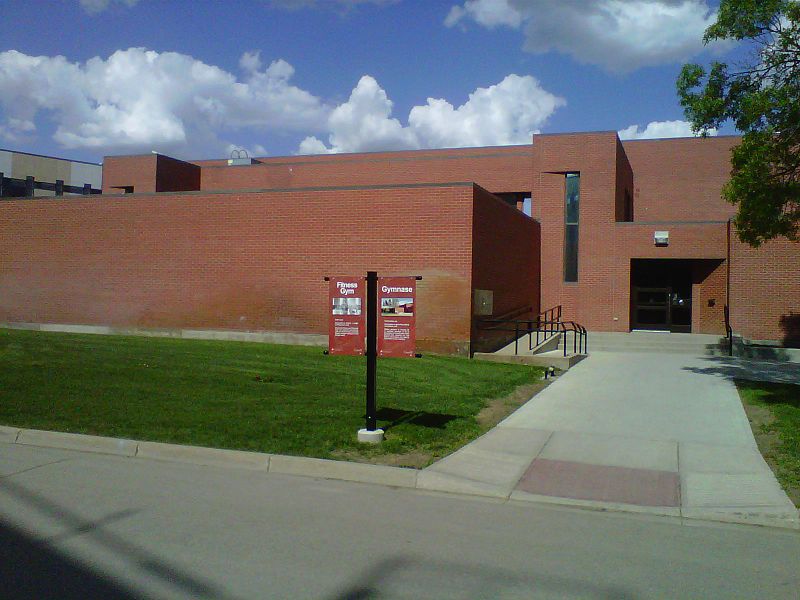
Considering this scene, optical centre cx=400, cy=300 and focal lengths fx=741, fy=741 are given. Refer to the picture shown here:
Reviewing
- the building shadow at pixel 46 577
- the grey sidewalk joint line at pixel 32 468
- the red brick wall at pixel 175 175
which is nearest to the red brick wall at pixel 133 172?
the red brick wall at pixel 175 175

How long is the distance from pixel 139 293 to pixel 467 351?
10.2 metres

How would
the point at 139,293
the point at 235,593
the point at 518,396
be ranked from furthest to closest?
the point at 139,293
the point at 518,396
the point at 235,593

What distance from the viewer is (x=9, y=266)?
77.5ft

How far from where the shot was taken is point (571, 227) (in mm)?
29547

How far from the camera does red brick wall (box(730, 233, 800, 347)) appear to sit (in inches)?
976


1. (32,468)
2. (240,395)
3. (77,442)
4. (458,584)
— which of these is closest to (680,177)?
(240,395)

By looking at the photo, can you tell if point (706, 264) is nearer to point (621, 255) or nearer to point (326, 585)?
point (621, 255)

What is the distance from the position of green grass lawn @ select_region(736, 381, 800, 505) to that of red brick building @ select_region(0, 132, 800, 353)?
700 cm

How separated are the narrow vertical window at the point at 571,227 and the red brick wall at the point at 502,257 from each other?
57.4 inches

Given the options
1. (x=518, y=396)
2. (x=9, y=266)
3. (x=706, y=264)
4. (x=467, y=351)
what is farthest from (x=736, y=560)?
(x=706, y=264)

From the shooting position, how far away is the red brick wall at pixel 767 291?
24.8 metres

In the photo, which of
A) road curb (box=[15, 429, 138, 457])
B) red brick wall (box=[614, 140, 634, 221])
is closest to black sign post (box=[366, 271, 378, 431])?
road curb (box=[15, 429, 138, 457])

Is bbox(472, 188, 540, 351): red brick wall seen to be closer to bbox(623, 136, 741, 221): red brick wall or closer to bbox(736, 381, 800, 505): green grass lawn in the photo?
bbox(736, 381, 800, 505): green grass lawn

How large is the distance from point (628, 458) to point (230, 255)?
14.6 metres
